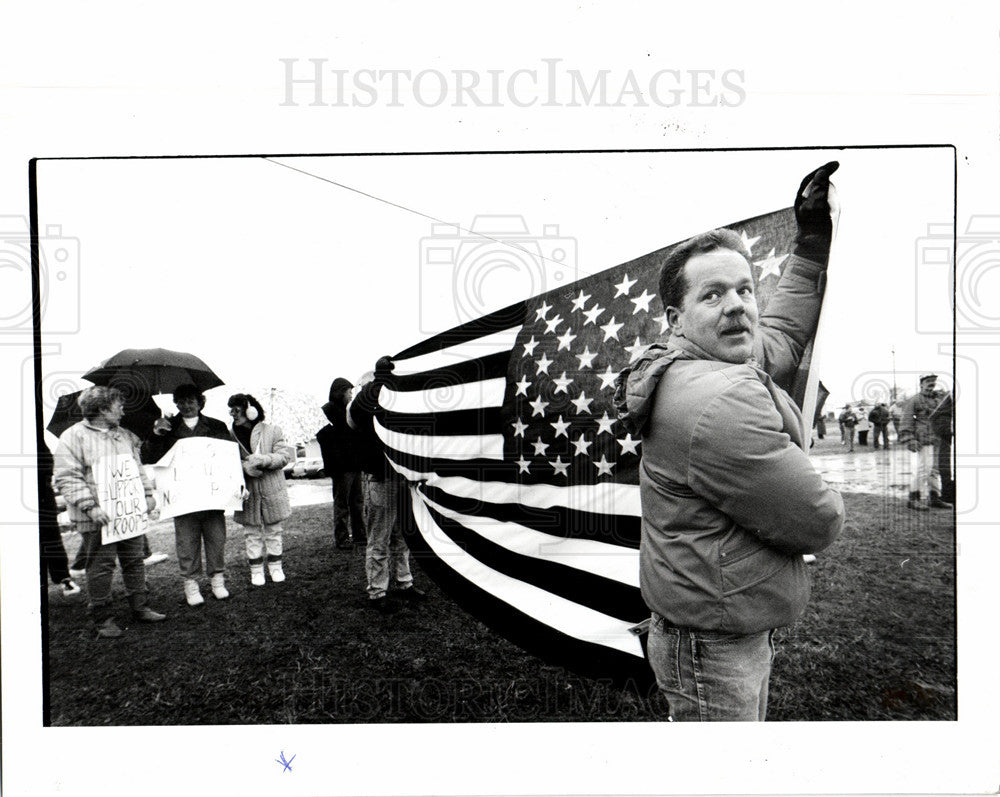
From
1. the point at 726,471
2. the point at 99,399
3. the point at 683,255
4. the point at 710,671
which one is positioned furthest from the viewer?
the point at 99,399

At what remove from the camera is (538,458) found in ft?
7.13

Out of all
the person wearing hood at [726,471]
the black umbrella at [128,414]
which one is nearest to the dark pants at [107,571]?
the black umbrella at [128,414]

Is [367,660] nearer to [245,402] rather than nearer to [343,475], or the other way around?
[343,475]

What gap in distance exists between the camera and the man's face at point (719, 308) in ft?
6.48

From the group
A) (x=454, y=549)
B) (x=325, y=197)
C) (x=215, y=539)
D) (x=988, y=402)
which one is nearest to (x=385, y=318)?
(x=325, y=197)

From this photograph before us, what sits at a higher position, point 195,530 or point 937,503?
point 937,503

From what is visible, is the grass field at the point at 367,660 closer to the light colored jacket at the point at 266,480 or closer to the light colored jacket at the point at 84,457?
the light colored jacket at the point at 266,480

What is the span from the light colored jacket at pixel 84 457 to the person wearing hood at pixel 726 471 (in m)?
1.61

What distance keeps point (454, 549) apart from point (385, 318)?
31.0 inches

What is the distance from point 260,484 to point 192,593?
1.41ft

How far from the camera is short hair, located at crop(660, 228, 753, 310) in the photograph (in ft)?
6.77

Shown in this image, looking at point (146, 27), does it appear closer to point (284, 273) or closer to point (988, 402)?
point (284, 273)

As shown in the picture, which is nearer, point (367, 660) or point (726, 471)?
point (726, 471)

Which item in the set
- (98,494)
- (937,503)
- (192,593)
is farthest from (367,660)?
(937,503)
